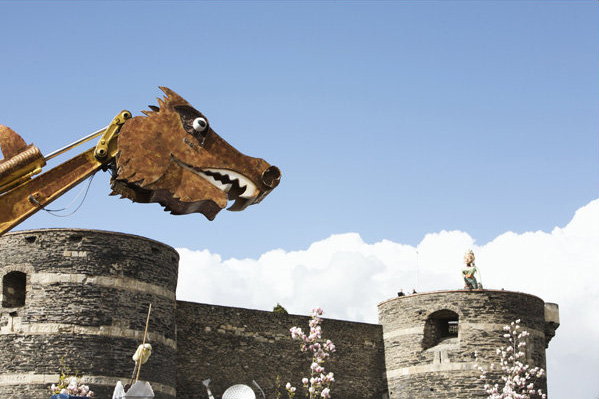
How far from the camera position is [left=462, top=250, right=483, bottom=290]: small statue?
109 ft

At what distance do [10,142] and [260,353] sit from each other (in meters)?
25.1

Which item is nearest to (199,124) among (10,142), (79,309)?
(10,142)

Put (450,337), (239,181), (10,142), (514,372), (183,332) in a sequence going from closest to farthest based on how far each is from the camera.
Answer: (10,142), (239,181), (183,332), (514,372), (450,337)

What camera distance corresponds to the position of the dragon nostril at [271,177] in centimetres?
845

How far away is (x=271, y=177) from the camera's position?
8.48 m

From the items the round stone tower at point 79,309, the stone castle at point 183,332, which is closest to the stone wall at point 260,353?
the stone castle at point 183,332

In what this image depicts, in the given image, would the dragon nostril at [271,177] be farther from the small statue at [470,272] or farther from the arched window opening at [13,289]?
the small statue at [470,272]

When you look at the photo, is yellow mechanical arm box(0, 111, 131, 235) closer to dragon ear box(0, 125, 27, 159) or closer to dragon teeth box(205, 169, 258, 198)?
dragon ear box(0, 125, 27, 159)

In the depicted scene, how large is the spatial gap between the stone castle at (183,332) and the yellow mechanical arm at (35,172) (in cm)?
1819

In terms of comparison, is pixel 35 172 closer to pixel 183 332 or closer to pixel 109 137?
pixel 109 137

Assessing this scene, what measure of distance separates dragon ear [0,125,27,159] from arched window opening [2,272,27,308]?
19.7 m

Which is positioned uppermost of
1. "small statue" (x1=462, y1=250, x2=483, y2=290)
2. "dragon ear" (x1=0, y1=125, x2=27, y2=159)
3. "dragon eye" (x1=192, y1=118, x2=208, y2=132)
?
"small statue" (x1=462, y1=250, x2=483, y2=290)

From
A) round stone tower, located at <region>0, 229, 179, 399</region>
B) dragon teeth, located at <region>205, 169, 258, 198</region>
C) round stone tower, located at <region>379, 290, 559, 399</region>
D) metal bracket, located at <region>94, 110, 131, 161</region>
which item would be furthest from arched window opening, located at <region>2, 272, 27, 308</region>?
dragon teeth, located at <region>205, 169, 258, 198</region>

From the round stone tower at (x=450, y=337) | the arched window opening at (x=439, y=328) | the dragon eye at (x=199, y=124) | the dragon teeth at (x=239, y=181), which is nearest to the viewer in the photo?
the dragon eye at (x=199, y=124)
